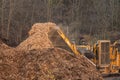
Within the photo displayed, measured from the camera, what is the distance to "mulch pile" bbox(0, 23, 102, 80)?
26.0 feet

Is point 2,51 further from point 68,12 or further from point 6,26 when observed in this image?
point 68,12

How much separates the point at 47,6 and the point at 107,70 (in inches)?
1091

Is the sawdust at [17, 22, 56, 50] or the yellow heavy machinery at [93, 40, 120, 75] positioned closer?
the sawdust at [17, 22, 56, 50]

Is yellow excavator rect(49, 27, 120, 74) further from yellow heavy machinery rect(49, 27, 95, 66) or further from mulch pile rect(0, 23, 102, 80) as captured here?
mulch pile rect(0, 23, 102, 80)

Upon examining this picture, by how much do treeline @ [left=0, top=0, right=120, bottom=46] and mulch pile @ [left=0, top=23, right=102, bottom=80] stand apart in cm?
2483

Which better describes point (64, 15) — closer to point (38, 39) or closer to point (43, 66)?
point (38, 39)

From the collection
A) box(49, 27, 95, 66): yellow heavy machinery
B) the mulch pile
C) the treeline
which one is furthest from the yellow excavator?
the treeline

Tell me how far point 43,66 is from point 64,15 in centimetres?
3896

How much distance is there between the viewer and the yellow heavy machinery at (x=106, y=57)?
1461cm

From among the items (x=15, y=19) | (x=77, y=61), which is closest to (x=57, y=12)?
(x=15, y=19)

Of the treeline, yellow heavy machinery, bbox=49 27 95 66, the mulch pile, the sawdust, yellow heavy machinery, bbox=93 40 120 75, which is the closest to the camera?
the mulch pile

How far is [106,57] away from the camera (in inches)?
580

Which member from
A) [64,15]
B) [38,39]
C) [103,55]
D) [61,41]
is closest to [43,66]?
[38,39]

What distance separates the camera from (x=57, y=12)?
45.8 m
